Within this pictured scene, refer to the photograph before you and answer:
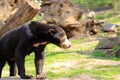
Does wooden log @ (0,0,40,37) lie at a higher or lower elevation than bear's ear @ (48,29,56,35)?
higher

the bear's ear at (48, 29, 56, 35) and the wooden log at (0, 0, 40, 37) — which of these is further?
the wooden log at (0, 0, 40, 37)

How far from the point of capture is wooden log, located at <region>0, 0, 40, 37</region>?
330 inches

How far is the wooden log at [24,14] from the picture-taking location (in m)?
8.39

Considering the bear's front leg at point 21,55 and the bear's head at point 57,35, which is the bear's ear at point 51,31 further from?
the bear's front leg at point 21,55

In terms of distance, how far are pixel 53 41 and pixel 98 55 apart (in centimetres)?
512

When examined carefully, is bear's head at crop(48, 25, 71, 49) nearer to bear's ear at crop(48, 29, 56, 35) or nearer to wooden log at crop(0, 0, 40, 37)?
bear's ear at crop(48, 29, 56, 35)

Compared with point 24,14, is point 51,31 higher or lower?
lower

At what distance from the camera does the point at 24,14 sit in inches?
343

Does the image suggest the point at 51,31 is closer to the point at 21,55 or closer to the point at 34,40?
the point at 34,40

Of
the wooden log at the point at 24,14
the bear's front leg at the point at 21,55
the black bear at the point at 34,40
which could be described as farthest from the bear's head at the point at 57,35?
the wooden log at the point at 24,14

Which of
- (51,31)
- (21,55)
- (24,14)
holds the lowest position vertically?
(21,55)

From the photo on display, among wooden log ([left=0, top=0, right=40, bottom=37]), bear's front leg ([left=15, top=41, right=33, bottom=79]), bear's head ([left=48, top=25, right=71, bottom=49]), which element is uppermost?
wooden log ([left=0, top=0, right=40, bottom=37])

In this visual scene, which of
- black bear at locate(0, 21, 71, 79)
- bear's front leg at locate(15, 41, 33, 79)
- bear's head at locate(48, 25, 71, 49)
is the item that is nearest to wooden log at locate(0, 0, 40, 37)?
black bear at locate(0, 21, 71, 79)

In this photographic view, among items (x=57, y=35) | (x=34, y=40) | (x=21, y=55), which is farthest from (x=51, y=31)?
(x=21, y=55)
